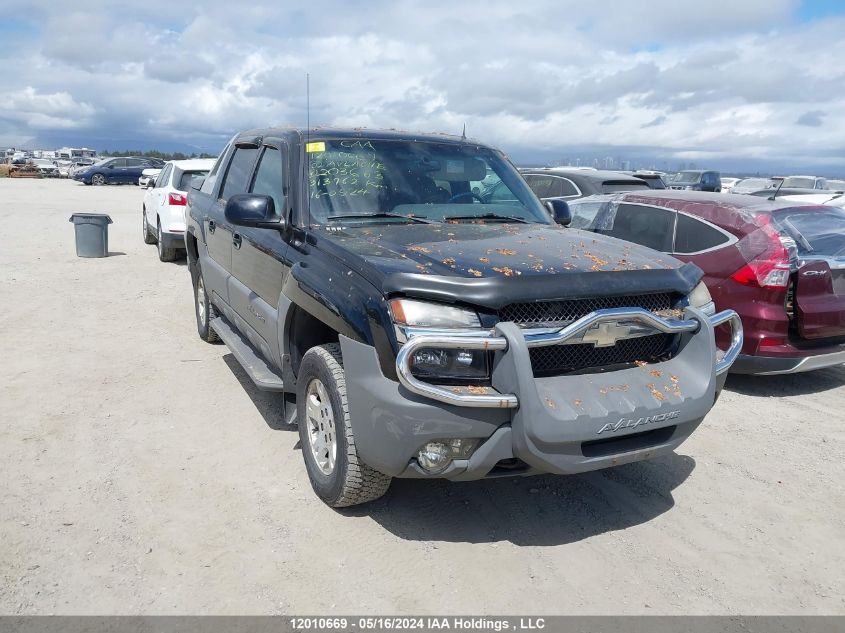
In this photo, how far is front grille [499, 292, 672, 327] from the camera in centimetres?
309

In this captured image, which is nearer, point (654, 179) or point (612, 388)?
point (612, 388)

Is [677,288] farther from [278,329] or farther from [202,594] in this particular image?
[202,594]

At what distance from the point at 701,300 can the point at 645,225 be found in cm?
324

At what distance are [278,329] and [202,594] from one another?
1.62m

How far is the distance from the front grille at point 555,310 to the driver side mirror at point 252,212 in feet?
5.35

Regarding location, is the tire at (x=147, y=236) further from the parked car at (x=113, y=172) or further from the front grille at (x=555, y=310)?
the parked car at (x=113, y=172)

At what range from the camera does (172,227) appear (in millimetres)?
11289

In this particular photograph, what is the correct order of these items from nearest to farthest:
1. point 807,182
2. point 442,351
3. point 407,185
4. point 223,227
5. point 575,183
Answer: point 442,351 < point 407,185 < point 223,227 < point 575,183 < point 807,182

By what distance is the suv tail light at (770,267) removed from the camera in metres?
5.51

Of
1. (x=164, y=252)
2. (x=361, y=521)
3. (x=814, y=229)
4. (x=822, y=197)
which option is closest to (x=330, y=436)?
(x=361, y=521)

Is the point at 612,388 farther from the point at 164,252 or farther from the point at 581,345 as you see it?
the point at 164,252

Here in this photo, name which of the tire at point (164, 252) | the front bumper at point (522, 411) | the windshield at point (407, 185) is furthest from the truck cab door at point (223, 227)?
the tire at point (164, 252)

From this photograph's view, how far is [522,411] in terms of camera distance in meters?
2.87

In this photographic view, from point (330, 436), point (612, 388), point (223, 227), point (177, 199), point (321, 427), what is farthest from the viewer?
point (177, 199)
